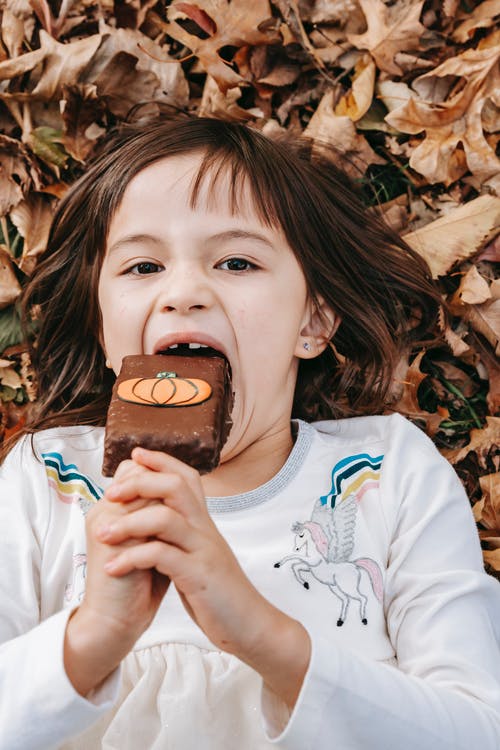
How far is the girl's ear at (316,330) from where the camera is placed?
246 centimetres

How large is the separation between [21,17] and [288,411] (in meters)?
1.78

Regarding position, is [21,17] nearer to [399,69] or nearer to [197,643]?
[399,69]

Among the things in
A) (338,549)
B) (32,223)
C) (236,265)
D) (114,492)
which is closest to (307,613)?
(338,549)

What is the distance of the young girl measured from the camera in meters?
1.66

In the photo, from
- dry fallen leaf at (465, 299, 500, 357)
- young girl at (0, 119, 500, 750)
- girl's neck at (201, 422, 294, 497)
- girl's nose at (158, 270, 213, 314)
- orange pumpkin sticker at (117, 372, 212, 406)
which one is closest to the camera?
young girl at (0, 119, 500, 750)

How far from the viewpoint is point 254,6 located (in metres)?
3.05

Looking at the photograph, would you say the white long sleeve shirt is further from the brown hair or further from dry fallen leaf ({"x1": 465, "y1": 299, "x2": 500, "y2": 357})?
dry fallen leaf ({"x1": 465, "y1": 299, "x2": 500, "y2": 357})

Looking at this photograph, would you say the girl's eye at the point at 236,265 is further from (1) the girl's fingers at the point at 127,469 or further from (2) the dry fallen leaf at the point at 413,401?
(2) the dry fallen leaf at the point at 413,401

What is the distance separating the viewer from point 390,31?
119 inches

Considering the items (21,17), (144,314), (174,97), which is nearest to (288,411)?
(144,314)

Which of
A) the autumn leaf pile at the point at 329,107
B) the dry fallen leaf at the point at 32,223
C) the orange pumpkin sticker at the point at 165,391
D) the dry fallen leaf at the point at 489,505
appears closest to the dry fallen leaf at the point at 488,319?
the autumn leaf pile at the point at 329,107

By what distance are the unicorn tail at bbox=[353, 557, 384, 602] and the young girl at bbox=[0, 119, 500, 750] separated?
10 mm

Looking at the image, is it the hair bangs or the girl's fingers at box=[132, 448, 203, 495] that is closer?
the girl's fingers at box=[132, 448, 203, 495]

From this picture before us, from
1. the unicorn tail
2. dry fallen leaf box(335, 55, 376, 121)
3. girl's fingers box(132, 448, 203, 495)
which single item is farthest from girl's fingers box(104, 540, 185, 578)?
dry fallen leaf box(335, 55, 376, 121)
